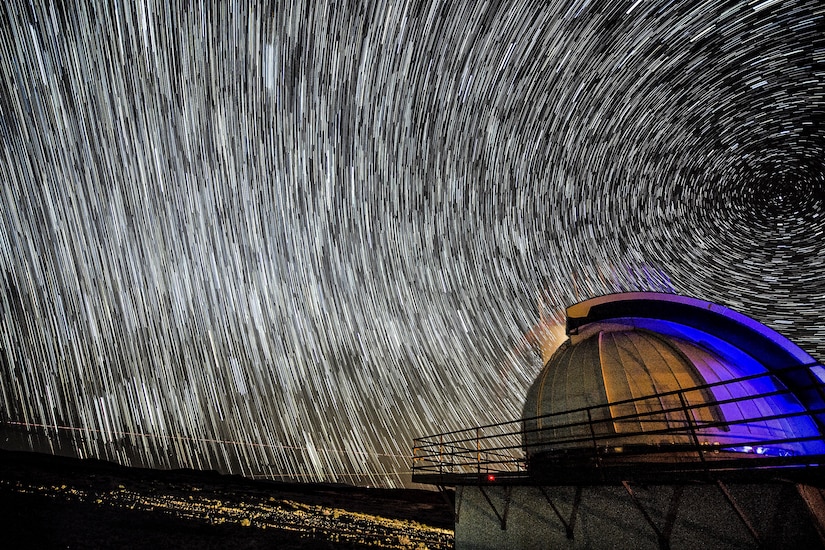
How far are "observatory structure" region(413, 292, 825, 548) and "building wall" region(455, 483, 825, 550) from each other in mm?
19

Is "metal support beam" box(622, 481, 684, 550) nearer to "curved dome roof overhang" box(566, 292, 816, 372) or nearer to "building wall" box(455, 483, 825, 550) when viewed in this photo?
"building wall" box(455, 483, 825, 550)

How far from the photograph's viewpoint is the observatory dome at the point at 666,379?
9.36m

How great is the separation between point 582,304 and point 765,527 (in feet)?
26.5

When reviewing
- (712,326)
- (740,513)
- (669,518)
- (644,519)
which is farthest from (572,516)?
(712,326)

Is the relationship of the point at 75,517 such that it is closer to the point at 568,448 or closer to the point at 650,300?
the point at 568,448

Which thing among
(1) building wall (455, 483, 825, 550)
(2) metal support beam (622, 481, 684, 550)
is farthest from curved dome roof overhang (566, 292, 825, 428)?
(2) metal support beam (622, 481, 684, 550)

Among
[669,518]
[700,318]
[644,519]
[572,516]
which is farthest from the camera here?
[700,318]

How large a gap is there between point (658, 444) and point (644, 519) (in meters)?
2.51

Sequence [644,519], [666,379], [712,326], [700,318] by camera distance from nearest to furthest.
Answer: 1. [644,519]
2. [666,379]
3. [712,326]
4. [700,318]

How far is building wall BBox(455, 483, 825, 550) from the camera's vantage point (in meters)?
5.92

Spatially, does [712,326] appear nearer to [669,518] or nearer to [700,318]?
[700,318]

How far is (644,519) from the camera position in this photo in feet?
24.6

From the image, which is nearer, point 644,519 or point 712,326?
point 644,519

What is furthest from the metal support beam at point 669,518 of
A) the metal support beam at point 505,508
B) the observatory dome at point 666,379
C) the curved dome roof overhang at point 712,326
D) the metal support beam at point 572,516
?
the metal support beam at point 505,508
